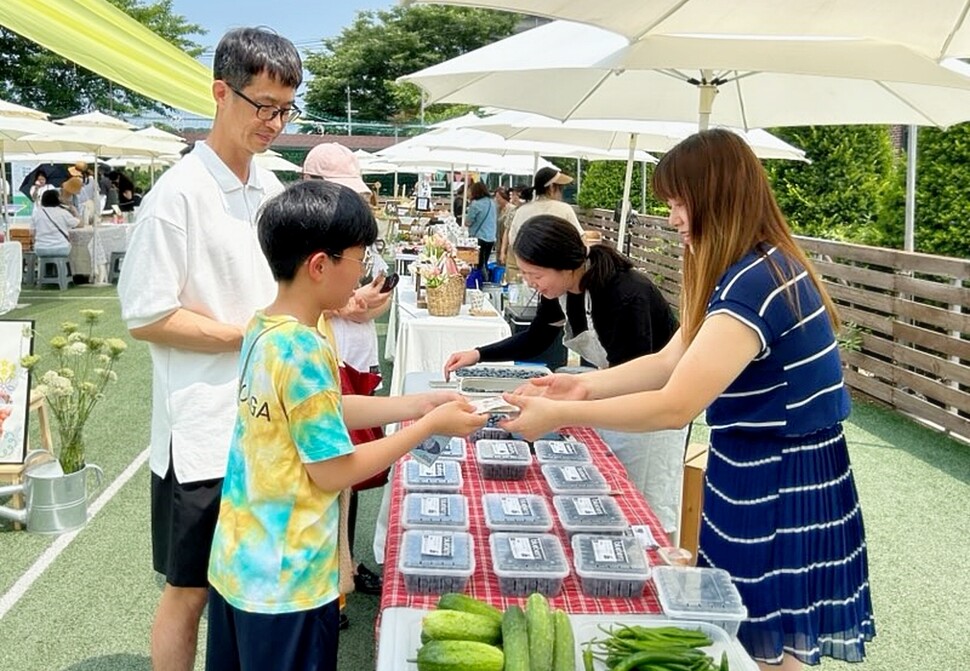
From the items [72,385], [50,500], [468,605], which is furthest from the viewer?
[72,385]

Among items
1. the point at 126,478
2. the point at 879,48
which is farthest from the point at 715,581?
the point at 126,478

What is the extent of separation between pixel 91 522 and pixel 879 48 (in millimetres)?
4267

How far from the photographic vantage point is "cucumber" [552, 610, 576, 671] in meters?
1.43

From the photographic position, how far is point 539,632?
58.2 inches

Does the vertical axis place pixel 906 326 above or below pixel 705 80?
below

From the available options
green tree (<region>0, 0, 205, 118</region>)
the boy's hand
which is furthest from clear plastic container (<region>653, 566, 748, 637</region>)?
green tree (<region>0, 0, 205, 118</region>)

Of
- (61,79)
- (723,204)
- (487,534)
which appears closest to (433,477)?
(487,534)

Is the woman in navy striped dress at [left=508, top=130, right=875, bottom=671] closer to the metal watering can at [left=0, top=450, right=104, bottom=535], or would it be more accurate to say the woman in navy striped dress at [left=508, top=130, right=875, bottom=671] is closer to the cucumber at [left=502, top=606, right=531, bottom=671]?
the cucumber at [left=502, top=606, right=531, bottom=671]

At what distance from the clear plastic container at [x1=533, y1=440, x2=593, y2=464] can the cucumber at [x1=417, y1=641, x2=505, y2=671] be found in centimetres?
109

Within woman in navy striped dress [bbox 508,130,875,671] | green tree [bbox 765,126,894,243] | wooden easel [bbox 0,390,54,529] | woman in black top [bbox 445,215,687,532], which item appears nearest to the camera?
woman in navy striped dress [bbox 508,130,875,671]

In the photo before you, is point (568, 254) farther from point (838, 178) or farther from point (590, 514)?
point (838, 178)

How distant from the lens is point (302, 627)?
1.63 metres

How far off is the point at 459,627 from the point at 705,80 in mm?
3072

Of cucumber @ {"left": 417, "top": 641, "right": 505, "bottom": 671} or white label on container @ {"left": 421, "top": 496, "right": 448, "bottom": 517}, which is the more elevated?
white label on container @ {"left": 421, "top": 496, "right": 448, "bottom": 517}
